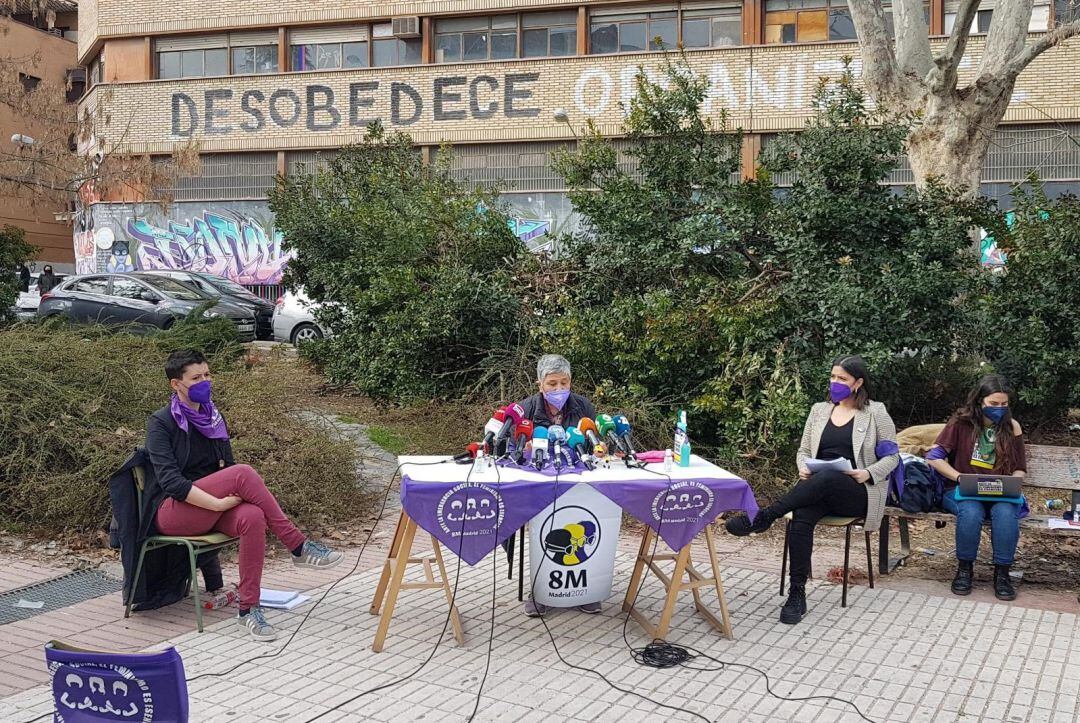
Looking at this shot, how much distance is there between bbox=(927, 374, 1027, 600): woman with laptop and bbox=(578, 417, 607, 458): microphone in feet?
7.79

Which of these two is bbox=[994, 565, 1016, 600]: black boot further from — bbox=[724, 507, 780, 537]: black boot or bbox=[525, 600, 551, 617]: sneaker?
bbox=[525, 600, 551, 617]: sneaker

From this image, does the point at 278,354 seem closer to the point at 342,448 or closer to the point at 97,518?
the point at 342,448

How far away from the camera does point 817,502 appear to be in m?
6.25

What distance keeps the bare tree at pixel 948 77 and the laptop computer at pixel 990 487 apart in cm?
563

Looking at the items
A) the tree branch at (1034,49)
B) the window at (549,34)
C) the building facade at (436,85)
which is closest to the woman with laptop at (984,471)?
the tree branch at (1034,49)

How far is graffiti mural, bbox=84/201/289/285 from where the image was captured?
96.3ft

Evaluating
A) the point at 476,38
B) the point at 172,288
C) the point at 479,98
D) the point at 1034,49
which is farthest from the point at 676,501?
the point at 476,38

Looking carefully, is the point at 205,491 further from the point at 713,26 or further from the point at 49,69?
the point at 49,69

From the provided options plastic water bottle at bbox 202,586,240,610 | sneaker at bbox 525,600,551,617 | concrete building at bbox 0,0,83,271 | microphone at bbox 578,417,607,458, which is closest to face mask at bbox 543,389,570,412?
microphone at bbox 578,417,607,458

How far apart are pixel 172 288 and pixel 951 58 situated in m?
14.4

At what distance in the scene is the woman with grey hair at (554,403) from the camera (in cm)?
629

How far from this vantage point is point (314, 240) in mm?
14492

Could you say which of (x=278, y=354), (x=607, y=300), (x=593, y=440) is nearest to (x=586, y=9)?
(x=278, y=354)

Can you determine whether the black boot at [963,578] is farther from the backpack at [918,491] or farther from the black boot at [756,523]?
the black boot at [756,523]
